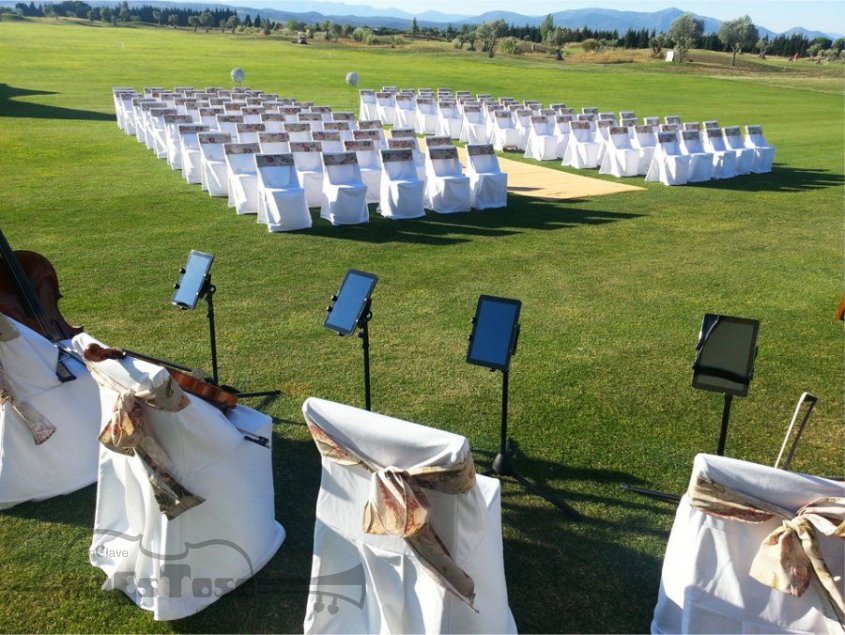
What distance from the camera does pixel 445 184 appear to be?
1184 cm

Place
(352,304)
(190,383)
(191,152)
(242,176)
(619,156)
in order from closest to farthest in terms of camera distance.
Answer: (190,383) → (352,304) → (242,176) → (191,152) → (619,156)

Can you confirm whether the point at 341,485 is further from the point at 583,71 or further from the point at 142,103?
the point at 583,71

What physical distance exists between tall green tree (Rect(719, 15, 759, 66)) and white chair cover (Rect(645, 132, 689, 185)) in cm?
5624

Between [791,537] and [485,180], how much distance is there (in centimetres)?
974

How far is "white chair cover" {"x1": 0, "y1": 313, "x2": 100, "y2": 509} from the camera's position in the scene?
Result: 419 centimetres

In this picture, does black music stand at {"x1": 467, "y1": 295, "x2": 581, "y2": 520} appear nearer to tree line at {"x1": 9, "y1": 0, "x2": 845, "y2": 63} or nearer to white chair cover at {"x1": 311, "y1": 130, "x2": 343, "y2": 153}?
white chair cover at {"x1": 311, "y1": 130, "x2": 343, "y2": 153}

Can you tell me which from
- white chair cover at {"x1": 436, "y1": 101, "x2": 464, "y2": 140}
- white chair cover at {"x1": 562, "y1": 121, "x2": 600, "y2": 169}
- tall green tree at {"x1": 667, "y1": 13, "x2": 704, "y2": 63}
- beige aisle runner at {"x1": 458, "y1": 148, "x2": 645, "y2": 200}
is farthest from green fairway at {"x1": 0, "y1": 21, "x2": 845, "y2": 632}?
tall green tree at {"x1": 667, "y1": 13, "x2": 704, "y2": 63}

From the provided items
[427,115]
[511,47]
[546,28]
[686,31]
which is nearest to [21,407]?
[427,115]

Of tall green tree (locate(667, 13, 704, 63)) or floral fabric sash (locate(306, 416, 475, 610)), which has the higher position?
tall green tree (locate(667, 13, 704, 63))

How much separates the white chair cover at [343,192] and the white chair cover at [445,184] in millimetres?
1231

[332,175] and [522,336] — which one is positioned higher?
[332,175]

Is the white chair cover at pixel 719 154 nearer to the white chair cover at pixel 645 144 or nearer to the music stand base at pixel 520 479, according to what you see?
the white chair cover at pixel 645 144

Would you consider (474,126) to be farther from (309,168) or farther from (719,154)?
(309,168)

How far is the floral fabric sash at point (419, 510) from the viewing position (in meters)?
2.81
